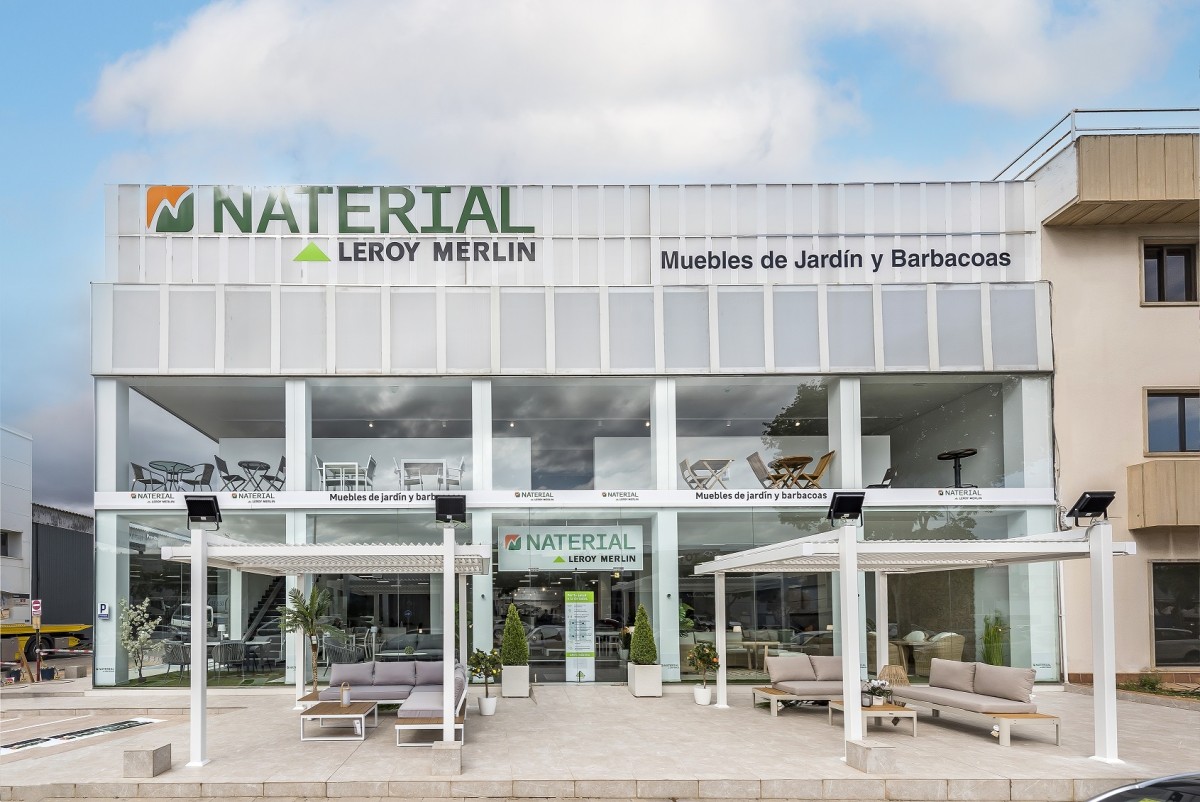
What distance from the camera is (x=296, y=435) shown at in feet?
55.4

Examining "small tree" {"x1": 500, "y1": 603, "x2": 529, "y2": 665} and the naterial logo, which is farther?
the naterial logo

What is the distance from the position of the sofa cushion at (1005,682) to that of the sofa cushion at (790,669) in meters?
2.38

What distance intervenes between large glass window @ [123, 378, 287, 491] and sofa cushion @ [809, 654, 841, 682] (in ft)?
33.3

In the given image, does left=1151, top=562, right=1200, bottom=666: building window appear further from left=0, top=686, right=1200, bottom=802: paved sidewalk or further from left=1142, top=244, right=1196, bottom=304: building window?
left=1142, top=244, right=1196, bottom=304: building window

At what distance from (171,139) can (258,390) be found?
19.5 feet

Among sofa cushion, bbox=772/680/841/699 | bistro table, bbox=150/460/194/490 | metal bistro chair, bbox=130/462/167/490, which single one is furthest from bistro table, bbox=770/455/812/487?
metal bistro chair, bbox=130/462/167/490

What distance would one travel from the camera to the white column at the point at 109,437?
54.0ft

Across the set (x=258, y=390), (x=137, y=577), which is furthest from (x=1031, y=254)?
(x=137, y=577)

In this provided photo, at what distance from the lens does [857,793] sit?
870 centimetres

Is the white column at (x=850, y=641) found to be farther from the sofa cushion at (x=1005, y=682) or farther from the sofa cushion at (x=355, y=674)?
the sofa cushion at (x=355, y=674)

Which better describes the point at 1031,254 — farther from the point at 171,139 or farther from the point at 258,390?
the point at 171,139

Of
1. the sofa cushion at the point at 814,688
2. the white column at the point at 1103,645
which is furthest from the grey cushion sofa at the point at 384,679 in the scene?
the white column at the point at 1103,645

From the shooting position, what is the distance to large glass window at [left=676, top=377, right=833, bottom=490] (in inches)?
680

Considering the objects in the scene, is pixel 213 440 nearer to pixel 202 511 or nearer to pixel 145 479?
pixel 145 479
